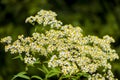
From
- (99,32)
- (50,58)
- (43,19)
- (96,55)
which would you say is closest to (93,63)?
(96,55)

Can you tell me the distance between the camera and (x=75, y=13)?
888cm

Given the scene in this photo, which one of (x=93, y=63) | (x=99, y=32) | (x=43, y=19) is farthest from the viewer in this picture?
(x=99, y=32)

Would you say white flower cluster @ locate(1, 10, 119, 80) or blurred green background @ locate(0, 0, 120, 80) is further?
blurred green background @ locate(0, 0, 120, 80)

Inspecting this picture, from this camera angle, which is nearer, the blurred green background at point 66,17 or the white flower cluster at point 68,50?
the white flower cluster at point 68,50

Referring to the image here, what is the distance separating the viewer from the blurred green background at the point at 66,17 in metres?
8.83

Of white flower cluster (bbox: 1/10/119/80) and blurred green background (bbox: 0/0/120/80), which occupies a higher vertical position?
blurred green background (bbox: 0/0/120/80)

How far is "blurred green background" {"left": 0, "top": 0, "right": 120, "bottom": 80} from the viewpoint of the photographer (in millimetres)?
8828

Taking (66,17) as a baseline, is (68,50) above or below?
below

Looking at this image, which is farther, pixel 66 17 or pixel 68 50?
pixel 66 17

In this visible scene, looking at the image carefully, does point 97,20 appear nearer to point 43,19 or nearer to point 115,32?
point 115,32

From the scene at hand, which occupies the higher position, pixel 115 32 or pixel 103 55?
pixel 115 32

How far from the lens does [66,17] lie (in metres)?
8.82

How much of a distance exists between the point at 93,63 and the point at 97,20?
Result: 400 centimetres

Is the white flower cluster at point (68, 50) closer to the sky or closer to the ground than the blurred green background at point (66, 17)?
closer to the ground
